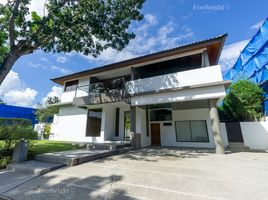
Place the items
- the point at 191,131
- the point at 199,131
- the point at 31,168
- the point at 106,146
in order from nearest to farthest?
1. the point at 31,168
2. the point at 106,146
3. the point at 199,131
4. the point at 191,131

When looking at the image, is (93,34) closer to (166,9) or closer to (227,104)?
(166,9)

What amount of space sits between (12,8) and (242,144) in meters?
16.8

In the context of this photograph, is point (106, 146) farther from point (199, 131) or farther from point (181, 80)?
point (199, 131)

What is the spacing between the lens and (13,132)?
6391mm

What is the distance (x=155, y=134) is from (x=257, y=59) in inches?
485

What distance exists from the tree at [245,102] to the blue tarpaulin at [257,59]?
66 cm

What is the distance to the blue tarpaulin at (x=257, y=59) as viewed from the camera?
1231cm

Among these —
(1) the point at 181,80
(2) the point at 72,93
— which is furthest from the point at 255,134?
(2) the point at 72,93

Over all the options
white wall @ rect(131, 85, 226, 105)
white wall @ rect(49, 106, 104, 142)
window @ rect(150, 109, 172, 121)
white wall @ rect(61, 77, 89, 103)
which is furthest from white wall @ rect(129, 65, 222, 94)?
white wall @ rect(49, 106, 104, 142)

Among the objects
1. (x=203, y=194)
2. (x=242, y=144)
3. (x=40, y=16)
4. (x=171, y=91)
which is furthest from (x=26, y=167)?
(x=242, y=144)

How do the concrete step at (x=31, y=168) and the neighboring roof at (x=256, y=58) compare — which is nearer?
the concrete step at (x=31, y=168)

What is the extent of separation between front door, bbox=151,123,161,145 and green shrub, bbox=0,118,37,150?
31.7 feet

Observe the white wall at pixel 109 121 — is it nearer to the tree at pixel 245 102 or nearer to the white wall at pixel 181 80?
the white wall at pixel 181 80

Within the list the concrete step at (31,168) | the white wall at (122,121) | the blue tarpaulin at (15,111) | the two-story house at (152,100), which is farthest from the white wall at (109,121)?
the blue tarpaulin at (15,111)
